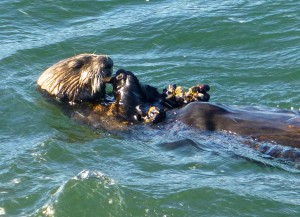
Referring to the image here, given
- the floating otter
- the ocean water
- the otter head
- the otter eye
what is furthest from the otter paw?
the otter eye

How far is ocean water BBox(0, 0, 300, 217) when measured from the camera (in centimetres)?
761

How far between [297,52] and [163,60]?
1.98m

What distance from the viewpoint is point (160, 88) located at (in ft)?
37.2

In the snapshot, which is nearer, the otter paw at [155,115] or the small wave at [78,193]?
the small wave at [78,193]

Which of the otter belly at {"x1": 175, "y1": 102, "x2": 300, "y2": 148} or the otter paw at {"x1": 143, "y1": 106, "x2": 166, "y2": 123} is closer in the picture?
the otter belly at {"x1": 175, "y1": 102, "x2": 300, "y2": 148}

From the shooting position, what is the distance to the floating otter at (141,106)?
8.85 meters

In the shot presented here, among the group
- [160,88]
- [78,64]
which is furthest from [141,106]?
[160,88]

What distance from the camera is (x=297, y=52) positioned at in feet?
41.1

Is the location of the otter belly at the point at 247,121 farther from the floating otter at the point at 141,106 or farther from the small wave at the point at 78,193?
the small wave at the point at 78,193

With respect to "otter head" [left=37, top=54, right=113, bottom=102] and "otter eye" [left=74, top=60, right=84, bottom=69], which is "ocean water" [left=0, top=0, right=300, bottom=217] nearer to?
"otter head" [left=37, top=54, right=113, bottom=102]

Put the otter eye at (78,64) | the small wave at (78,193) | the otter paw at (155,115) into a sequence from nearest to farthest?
the small wave at (78,193) < the otter paw at (155,115) < the otter eye at (78,64)

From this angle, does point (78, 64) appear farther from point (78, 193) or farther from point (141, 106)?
point (78, 193)

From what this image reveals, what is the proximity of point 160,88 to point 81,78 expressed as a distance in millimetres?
1569

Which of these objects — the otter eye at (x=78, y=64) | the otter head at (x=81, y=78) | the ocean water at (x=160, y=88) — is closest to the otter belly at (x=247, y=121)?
the ocean water at (x=160, y=88)
